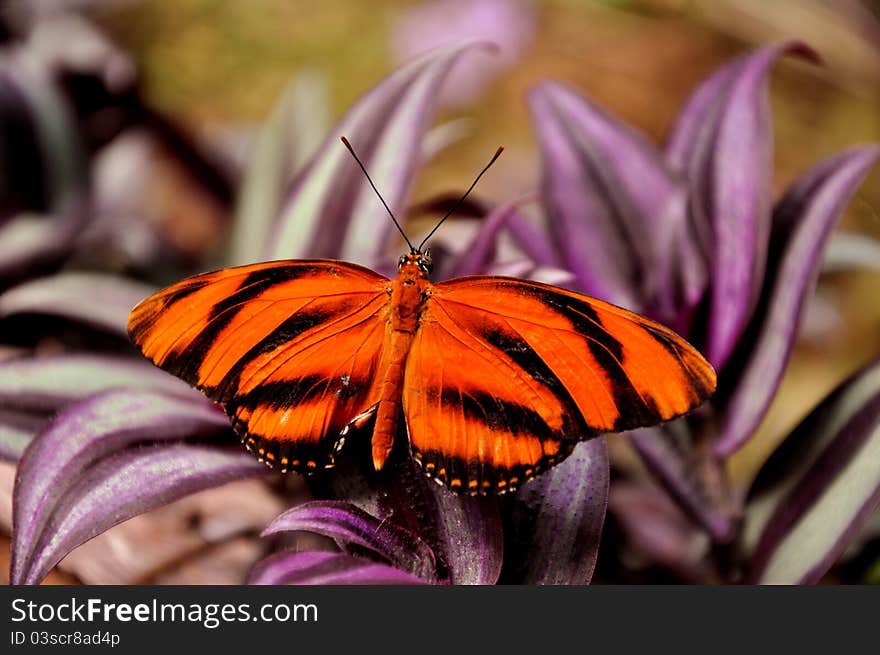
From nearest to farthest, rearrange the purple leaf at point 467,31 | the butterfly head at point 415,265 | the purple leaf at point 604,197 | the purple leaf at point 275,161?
the butterfly head at point 415,265
the purple leaf at point 604,197
the purple leaf at point 275,161
the purple leaf at point 467,31

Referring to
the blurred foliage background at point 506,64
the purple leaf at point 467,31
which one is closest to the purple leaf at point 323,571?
the blurred foliage background at point 506,64

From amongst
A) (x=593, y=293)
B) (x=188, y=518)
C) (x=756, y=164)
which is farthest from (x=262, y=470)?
(x=756, y=164)

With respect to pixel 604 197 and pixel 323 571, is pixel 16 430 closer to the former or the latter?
pixel 323 571

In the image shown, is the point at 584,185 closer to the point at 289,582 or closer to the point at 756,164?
the point at 756,164

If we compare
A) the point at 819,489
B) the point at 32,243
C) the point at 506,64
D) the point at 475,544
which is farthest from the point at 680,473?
the point at 506,64

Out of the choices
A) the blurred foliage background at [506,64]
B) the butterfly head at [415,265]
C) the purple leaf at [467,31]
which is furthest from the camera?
the purple leaf at [467,31]

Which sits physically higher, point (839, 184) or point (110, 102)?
point (110, 102)

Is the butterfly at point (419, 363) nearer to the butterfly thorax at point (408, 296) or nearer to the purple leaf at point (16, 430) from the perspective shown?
the butterfly thorax at point (408, 296)
